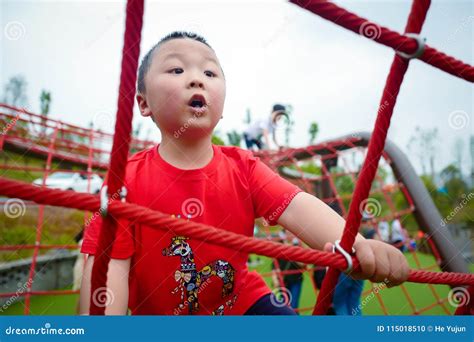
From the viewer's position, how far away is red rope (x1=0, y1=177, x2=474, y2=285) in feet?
1.56

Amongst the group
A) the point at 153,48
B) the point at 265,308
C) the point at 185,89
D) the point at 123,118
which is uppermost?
the point at 153,48

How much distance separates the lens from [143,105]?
2.60ft

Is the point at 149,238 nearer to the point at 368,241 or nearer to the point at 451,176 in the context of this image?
the point at 368,241

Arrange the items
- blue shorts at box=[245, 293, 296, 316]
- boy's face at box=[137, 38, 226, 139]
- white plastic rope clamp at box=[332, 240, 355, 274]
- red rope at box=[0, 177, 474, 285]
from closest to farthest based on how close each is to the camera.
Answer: red rope at box=[0, 177, 474, 285] → white plastic rope clamp at box=[332, 240, 355, 274] → boy's face at box=[137, 38, 226, 139] → blue shorts at box=[245, 293, 296, 316]

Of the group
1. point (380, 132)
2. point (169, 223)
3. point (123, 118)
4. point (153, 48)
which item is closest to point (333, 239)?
point (380, 132)

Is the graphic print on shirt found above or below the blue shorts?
above

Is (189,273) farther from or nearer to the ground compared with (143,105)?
nearer to the ground

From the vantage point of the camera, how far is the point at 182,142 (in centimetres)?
75

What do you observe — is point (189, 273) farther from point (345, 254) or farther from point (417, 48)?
point (417, 48)

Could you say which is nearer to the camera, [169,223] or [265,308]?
[169,223]

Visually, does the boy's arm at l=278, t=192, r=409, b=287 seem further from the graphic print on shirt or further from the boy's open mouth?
the boy's open mouth

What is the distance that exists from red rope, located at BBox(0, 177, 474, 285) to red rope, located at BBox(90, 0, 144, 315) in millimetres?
29

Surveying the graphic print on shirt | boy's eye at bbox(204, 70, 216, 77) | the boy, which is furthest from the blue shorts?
boy's eye at bbox(204, 70, 216, 77)

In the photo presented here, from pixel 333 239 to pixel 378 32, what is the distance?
379 mm
